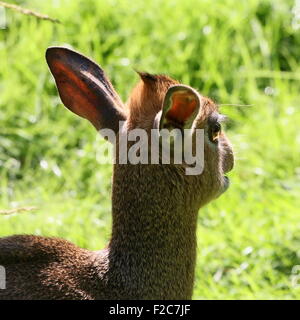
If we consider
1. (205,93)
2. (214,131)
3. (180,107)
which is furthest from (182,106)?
(205,93)

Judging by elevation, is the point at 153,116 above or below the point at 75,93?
below

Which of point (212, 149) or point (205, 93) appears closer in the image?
point (212, 149)

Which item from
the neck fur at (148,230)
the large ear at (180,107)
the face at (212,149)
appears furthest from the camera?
the face at (212,149)

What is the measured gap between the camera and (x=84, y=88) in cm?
486

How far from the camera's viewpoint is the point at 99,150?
22.3ft

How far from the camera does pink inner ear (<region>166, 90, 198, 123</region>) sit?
14.4 feet

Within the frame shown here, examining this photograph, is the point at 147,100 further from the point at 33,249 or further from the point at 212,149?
the point at 33,249

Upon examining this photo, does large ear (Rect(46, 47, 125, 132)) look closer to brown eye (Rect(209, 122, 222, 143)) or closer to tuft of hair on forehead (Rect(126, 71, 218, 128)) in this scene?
tuft of hair on forehead (Rect(126, 71, 218, 128))

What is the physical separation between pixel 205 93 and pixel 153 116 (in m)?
2.57

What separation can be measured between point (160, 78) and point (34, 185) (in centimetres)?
210

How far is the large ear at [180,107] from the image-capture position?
14.1 ft

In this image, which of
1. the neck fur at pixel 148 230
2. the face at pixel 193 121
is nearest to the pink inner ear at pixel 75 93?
the face at pixel 193 121

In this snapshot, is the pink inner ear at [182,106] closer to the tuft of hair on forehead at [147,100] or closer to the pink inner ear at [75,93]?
the tuft of hair on forehead at [147,100]

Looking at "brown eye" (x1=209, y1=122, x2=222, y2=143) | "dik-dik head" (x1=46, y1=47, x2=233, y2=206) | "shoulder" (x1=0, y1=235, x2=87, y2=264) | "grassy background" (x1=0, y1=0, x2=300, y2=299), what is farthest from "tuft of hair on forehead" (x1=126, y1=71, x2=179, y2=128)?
"grassy background" (x1=0, y1=0, x2=300, y2=299)
